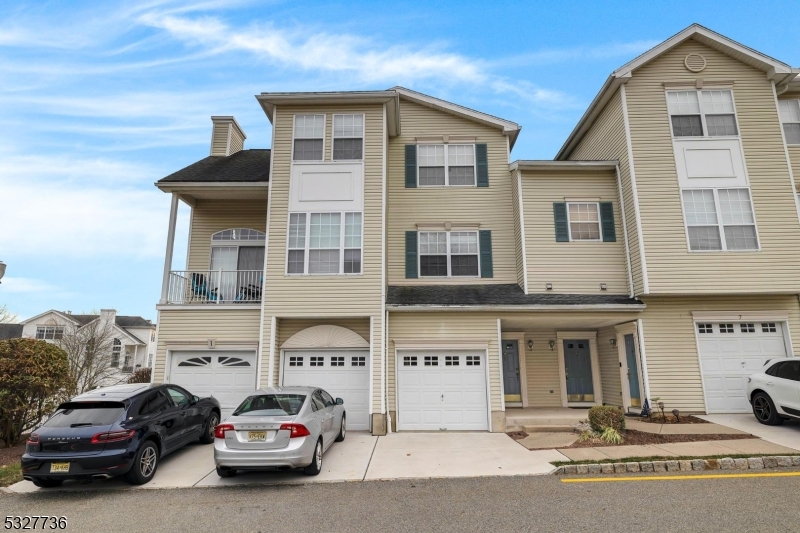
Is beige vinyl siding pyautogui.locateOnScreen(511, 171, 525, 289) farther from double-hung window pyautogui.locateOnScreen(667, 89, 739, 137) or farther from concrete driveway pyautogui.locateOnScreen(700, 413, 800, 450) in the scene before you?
concrete driveway pyautogui.locateOnScreen(700, 413, 800, 450)

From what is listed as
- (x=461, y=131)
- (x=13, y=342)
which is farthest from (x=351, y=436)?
(x=461, y=131)

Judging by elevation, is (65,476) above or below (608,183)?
below

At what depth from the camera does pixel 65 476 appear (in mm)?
6539

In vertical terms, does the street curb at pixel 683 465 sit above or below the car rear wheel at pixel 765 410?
below

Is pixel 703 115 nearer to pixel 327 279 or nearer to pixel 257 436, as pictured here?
pixel 327 279

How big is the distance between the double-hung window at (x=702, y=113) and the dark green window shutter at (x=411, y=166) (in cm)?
777

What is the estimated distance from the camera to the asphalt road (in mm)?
5195

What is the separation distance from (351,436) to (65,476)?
5.77m

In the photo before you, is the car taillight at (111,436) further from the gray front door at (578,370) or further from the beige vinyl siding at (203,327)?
the gray front door at (578,370)

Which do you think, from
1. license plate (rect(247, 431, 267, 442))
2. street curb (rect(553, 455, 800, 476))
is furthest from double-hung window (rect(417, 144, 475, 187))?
license plate (rect(247, 431, 267, 442))

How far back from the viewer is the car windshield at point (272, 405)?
24.1 ft

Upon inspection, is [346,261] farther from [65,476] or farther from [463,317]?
[65,476]

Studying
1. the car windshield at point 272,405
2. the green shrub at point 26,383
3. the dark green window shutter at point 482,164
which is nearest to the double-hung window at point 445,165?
the dark green window shutter at point 482,164

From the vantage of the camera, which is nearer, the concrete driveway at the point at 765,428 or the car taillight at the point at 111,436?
the car taillight at the point at 111,436
